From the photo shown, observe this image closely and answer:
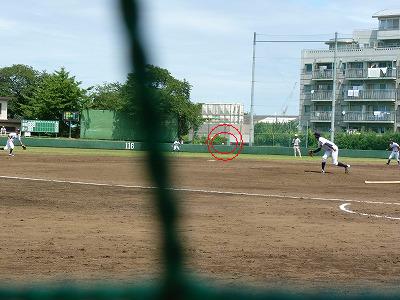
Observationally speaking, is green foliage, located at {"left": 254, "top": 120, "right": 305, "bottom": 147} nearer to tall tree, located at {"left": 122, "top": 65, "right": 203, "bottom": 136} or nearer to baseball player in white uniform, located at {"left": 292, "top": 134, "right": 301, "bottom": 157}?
baseball player in white uniform, located at {"left": 292, "top": 134, "right": 301, "bottom": 157}

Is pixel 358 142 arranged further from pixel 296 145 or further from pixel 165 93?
pixel 165 93

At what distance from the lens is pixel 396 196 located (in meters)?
16.9

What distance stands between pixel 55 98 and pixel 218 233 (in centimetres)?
802

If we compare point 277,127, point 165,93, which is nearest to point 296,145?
point 277,127

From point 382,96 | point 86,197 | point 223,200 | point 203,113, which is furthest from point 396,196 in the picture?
point 382,96

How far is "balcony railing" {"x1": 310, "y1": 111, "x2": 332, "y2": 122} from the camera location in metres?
60.7

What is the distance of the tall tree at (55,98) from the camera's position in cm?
95

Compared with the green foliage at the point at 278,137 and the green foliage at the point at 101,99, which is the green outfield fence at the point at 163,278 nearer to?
the green foliage at the point at 101,99

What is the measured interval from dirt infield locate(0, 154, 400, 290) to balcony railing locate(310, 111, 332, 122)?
43.4 metres

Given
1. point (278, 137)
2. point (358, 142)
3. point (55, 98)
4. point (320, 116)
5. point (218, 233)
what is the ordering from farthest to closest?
point (320, 116) < point (358, 142) < point (278, 137) < point (218, 233) < point (55, 98)

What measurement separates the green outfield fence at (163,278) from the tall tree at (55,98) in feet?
0.96

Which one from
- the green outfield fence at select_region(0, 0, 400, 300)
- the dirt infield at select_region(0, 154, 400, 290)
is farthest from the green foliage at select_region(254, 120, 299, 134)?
the green outfield fence at select_region(0, 0, 400, 300)

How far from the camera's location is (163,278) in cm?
68

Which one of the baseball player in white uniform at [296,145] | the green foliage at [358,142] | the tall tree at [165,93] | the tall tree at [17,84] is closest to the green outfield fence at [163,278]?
the tall tree at [165,93]
